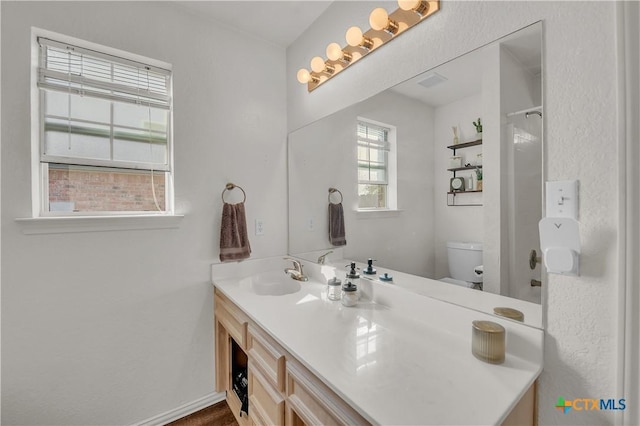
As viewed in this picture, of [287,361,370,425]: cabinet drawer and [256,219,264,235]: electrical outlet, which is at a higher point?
[256,219,264,235]: electrical outlet

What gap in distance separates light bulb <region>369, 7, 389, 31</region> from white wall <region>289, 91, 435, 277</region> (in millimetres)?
275

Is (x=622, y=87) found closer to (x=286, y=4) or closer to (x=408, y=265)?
(x=408, y=265)

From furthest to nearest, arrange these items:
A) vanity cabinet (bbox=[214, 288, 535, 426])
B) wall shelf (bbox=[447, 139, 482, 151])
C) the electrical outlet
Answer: the electrical outlet < wall shelf (bbox=[447, 139, 482, 151]) < vanity cabinet (bbox=[214, 288, 535, 426])

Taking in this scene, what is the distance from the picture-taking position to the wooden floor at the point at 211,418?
1.60 metres

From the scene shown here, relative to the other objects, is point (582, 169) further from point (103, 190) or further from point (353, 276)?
point (103, 190)

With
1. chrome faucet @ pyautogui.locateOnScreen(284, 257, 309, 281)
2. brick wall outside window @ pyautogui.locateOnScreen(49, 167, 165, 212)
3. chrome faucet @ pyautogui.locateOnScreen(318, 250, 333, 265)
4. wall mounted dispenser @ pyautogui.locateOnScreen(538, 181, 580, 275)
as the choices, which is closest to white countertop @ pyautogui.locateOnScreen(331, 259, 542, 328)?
wall mounted dispenser @ pyautogui.locateOnScreen(538, 181, 580, 275)

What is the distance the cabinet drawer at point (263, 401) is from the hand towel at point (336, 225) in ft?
2.57

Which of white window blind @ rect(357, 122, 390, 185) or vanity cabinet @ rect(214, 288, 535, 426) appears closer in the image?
vanity cabinet @ rect(214, 288, 535, 426)

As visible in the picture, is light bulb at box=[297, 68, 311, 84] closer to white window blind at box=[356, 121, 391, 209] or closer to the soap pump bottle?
white window blind at box=[356, 121, 391, 209]

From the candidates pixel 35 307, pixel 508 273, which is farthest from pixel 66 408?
pixel 508 273

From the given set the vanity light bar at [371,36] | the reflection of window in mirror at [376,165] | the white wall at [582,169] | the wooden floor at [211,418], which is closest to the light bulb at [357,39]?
the vanity light bar at [371,36]

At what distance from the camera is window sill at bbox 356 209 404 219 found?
4.32 feet

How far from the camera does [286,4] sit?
162 cm

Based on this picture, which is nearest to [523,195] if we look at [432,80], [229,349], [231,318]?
[432,80]
